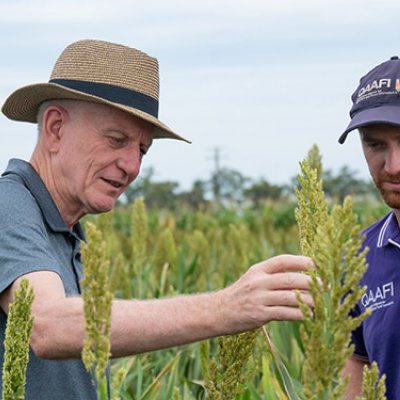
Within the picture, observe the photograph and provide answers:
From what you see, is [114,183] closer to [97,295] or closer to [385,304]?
[385,304]

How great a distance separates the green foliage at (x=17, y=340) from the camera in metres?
1.44

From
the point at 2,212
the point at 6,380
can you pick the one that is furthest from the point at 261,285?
the point at 2,212

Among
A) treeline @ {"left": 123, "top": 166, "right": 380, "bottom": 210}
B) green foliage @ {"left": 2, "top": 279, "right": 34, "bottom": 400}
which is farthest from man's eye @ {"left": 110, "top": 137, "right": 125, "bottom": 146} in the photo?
treeline @ {"left": 123, "top": 166, "right": 380, "bottom": 210}

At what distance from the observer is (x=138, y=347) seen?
1987 mm

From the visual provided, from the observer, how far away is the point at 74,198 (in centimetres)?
279

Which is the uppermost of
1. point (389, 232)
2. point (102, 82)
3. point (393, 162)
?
point (102, 82)

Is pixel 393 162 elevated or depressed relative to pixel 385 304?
elevated

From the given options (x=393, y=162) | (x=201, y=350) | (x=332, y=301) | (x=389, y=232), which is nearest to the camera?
(x=332, y=301)

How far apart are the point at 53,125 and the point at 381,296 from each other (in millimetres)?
1215

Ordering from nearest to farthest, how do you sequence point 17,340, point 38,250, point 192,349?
point 17,340
point 38,250
point 192,349

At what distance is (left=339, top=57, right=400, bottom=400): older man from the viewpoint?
103 inches

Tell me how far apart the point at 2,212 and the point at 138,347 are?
0.66m

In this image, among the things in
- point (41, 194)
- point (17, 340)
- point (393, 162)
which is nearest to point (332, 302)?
point (17, 340)

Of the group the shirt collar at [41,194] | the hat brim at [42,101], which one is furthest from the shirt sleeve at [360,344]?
the shirt collar at [41,194]
